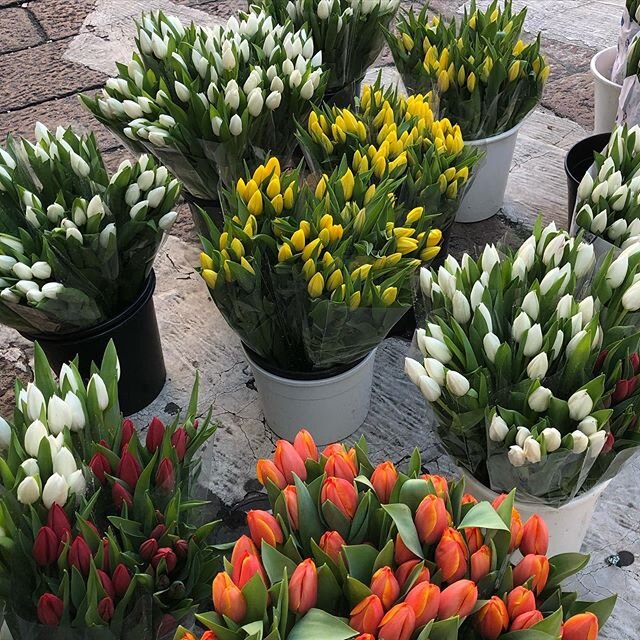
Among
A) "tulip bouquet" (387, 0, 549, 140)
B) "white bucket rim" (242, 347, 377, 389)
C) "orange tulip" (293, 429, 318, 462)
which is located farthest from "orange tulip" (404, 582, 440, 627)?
"tulip bouquet" (387, 0, 549, 140)

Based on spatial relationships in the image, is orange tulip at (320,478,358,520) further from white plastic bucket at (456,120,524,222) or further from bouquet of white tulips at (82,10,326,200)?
white plastic bucket at (456,120,524,222)

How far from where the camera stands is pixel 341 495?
792mm

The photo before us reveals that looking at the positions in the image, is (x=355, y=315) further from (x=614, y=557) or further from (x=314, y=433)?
(x=614, y=557)

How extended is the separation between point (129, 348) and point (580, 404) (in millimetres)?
869

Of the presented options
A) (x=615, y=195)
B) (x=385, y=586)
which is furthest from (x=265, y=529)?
(x=615, y=195)

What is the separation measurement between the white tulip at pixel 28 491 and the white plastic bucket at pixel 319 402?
527 mm

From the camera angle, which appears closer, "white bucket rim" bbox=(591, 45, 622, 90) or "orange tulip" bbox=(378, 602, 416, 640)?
"orange tulip" bbox=(378, 602, 416, 640)

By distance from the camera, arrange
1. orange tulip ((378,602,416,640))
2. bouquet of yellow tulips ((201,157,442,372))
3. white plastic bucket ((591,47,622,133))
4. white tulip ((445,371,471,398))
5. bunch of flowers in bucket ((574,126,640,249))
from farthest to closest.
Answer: white plastic bucket ((591,47,622,133)) < bunch of flowers in bucket ((574,126,640,249)) < bouquet of yellow tulips ((201,157,442,372)) < white tulip ((445,371,471,398)) < orange tulip ((378,602,416,640))

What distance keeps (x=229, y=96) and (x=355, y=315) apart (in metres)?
0.58

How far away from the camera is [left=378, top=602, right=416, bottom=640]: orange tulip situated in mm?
666

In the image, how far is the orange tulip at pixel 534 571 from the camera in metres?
0.75

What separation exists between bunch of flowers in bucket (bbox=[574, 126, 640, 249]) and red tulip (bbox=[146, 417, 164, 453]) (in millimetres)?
804

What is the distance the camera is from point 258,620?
0.71 m

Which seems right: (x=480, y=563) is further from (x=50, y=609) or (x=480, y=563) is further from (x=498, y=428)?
(x=50, y=609)
